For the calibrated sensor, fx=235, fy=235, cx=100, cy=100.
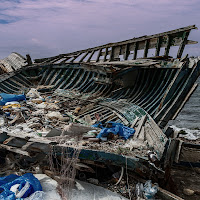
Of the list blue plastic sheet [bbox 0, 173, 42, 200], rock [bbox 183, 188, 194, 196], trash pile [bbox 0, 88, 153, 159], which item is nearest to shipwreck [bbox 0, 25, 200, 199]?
trash pile [bbox 0, 88, 153, 159]

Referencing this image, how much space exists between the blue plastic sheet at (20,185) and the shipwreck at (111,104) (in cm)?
50

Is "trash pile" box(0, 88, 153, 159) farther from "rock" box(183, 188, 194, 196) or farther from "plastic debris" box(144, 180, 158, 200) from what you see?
"rock" box(183, 188, 194, 196)

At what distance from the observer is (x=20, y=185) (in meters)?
4.72

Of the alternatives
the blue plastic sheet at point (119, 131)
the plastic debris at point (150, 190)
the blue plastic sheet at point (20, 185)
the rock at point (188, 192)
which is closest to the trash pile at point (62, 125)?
the blue plastic sheet at point (119, 131)

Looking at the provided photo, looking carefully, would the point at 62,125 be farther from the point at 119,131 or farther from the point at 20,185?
the point at 20,185

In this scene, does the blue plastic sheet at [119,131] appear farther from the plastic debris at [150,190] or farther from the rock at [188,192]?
the rock at [188,192]

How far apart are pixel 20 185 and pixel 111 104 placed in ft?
14.7

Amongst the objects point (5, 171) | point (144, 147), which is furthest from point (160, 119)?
point (5, 171)

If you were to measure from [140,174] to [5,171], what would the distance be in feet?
10.6

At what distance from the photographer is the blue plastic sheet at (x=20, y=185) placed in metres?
4.50

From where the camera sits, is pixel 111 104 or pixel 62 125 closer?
pixel 62 125

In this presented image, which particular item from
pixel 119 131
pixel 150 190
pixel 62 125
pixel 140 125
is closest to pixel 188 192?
pixel 140 125

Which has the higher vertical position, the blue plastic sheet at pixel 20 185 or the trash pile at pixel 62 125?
the trash pile at pixel 62 125

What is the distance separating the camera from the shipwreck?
499 cm
